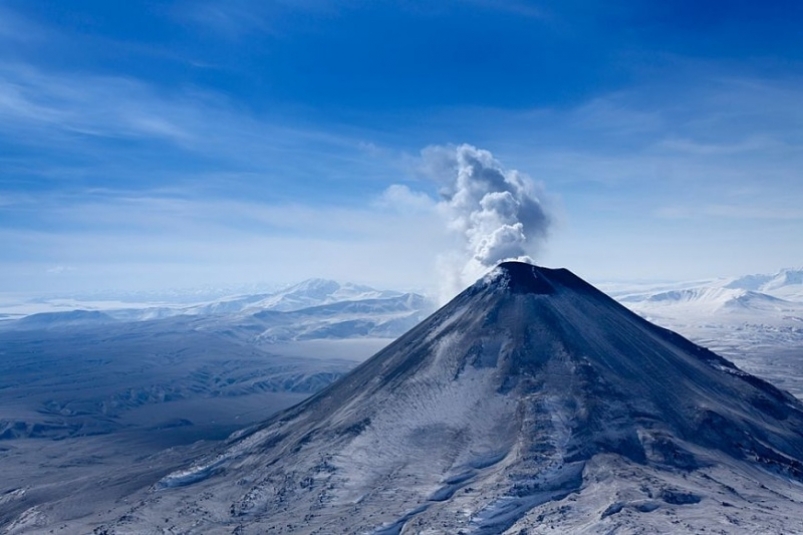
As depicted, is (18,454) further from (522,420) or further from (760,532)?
(760,532)

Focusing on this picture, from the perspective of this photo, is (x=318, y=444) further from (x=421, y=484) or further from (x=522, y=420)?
(x=522, y=420)

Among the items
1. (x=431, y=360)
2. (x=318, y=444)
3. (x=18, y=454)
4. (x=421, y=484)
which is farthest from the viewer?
(x=18, y=454)

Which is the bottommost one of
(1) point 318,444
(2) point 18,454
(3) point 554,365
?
(2) point 18,454

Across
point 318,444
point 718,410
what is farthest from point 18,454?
point 718,410

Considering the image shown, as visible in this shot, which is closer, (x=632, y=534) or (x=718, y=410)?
(x=632, y=534)

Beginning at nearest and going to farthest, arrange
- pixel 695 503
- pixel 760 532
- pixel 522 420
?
pixel 760 532 → pixel 695 503 → pixel 522 420

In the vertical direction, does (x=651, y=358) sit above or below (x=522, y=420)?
above
